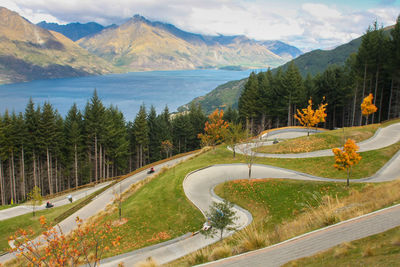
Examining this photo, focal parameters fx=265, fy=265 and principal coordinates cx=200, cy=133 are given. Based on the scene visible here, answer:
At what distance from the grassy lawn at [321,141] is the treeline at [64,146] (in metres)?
22.1

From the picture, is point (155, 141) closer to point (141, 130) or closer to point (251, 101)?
point (141, 130)

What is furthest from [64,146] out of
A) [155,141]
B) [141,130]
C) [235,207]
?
[235,207]

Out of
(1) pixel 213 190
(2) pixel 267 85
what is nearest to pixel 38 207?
(1) pixel 213 190

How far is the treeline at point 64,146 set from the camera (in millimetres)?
42375

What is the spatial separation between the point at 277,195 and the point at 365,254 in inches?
564

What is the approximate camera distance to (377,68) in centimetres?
4497

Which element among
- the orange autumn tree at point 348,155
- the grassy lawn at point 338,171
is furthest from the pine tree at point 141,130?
the orange autumn tree at point 348,155

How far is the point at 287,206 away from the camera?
18625mm

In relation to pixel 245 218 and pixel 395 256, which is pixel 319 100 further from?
pixel 395 256

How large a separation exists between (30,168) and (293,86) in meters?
51.9

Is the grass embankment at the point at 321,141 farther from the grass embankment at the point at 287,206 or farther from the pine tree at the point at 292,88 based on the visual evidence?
the pine tree at the point at 292,88

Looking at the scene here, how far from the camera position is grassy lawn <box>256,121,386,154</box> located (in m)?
32.5

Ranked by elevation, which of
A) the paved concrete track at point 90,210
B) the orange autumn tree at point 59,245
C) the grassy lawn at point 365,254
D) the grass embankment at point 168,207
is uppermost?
the grassy lawn at point 365,254

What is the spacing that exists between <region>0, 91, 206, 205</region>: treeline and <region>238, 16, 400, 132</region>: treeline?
22.7 meters
